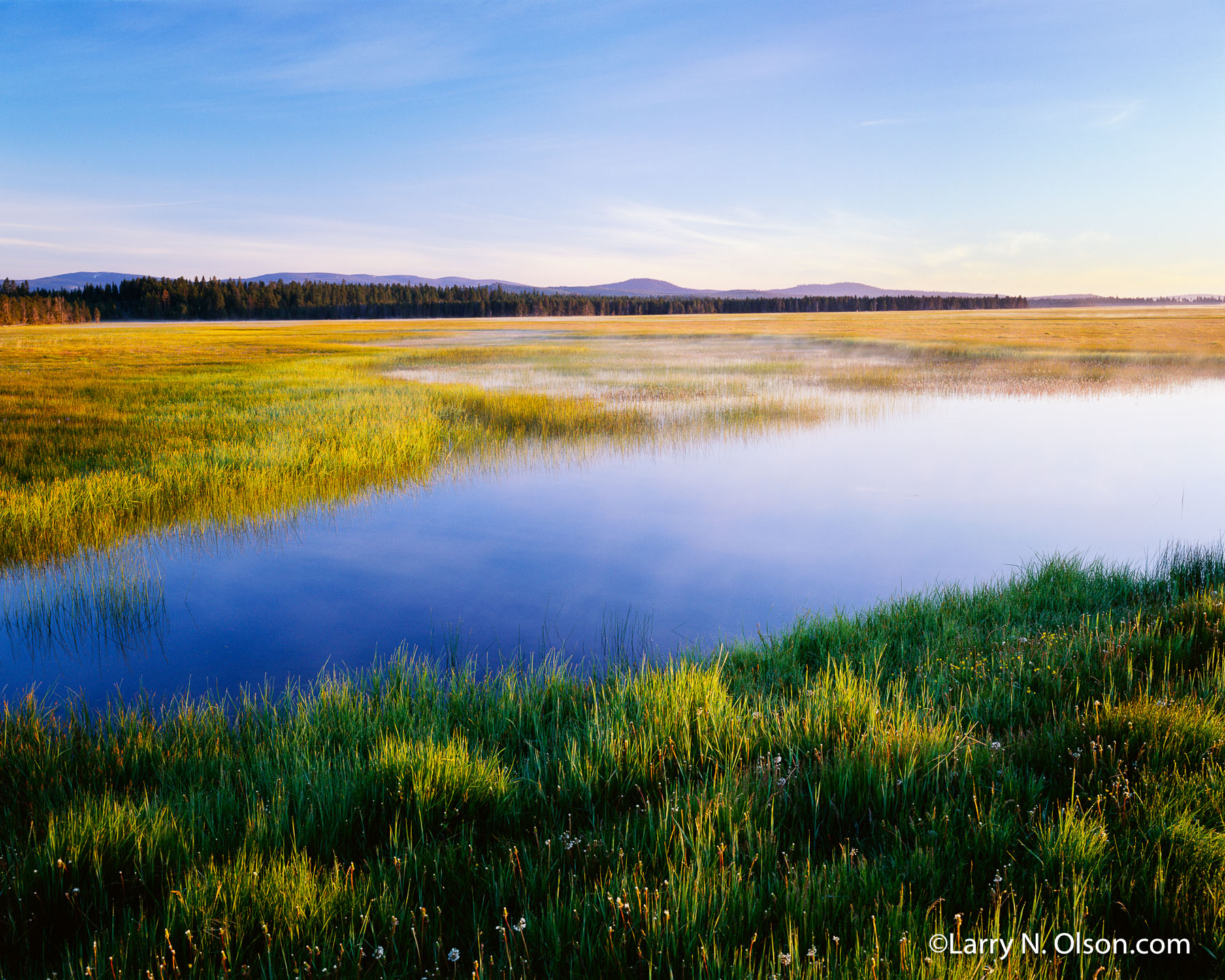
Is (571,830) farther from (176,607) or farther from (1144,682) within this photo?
(176,607)

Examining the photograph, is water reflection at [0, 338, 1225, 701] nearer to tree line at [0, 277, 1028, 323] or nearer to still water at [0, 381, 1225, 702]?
still water at [0, 381, 1225, 702]

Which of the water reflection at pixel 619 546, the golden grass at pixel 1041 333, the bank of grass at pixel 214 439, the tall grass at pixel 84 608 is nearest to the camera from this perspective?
the tall grass at pixel 84 608

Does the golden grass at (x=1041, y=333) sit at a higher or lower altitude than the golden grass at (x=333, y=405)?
higher

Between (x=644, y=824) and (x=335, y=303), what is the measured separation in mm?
191719

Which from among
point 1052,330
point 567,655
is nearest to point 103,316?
point 1052,330

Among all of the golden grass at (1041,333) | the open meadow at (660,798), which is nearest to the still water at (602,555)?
the open meadow at (660,798)

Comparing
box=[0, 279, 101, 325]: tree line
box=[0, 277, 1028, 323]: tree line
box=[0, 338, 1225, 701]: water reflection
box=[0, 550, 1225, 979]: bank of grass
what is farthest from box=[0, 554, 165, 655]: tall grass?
box=[0, 277, 1028, 323]: tree line

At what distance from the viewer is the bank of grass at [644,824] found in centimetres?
275

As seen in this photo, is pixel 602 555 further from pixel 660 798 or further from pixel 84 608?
pixel 660 798

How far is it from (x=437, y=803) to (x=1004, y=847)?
2.77 meters

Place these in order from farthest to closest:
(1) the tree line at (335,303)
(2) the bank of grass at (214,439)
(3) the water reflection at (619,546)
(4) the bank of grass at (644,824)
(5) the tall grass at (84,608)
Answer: (1) the tree line at (335,303), (2) the bank of grass at (214,439), (3) the water reflection at (619,546), (5) the tall grass at (84,608), (4) the bank of grass at (644,824)

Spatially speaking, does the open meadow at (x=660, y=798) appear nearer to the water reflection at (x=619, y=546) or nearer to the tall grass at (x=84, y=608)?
the tall grass at (x=84, y=608)

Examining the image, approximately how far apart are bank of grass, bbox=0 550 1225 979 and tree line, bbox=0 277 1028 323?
160m

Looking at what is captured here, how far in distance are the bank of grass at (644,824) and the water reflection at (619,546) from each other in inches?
79.5
